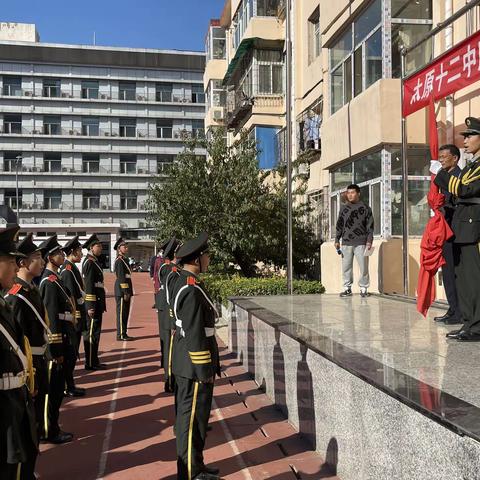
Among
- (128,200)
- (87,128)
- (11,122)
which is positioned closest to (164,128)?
(87,128)

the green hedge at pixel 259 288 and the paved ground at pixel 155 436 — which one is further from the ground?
the green hedge at pixel 259 288

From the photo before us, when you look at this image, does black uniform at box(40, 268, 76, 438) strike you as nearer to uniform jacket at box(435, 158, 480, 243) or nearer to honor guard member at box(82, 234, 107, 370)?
honor guard member at box(82, 234, 107, 370)

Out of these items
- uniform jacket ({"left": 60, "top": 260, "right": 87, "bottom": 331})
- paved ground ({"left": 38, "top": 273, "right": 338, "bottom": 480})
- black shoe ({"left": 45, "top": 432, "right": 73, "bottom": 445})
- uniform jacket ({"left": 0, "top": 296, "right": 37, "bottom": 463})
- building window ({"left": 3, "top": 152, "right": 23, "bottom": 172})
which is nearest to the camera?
uniform jacket ({"left": 0, "top": 296, "right": 37, "bottom": 463})

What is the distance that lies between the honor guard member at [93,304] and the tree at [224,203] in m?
5.98

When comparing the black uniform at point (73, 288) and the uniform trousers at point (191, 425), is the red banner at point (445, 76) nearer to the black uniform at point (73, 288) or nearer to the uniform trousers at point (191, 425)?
the uniform trousers at point (191, 425)

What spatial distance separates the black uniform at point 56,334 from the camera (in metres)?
5.57

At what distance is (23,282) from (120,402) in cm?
272

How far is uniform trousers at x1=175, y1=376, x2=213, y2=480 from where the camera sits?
4340 mm

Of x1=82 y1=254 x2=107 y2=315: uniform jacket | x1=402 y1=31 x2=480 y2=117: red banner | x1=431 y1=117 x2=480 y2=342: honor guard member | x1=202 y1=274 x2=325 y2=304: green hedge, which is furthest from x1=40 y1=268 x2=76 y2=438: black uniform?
x1=402 y1=31 x2=480 y2=117: red banner

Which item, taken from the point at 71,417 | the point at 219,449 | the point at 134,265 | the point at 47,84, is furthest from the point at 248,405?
the point at 47,84

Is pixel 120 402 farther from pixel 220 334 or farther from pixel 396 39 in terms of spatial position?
pixel 396 39

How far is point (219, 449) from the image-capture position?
5.24 meters

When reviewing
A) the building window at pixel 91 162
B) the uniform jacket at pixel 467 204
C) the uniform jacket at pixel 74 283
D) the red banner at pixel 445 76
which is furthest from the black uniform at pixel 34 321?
the building window at pixel 91 162

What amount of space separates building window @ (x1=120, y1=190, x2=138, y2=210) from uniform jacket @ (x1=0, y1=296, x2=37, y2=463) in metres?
58.7
